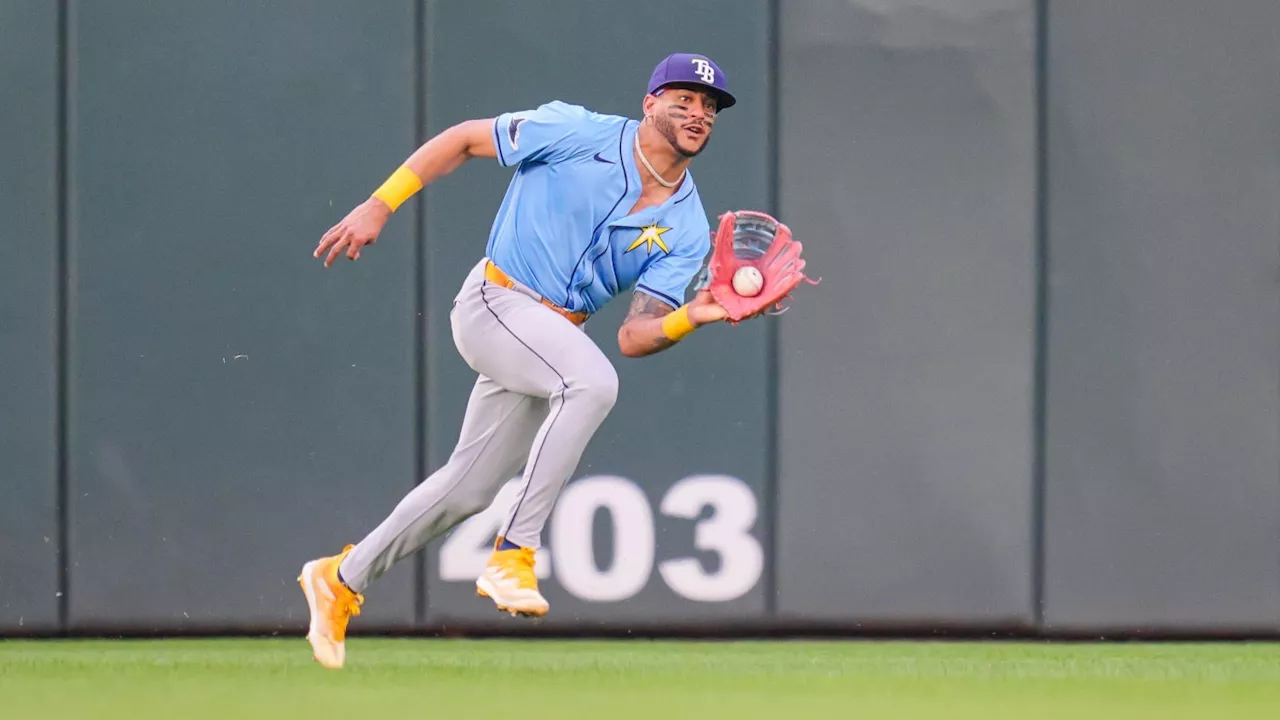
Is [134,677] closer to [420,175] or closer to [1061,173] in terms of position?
[420,175]

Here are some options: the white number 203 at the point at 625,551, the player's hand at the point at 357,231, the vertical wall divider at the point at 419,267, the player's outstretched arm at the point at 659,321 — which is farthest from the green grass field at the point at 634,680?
the player's hand at the point at 357,231

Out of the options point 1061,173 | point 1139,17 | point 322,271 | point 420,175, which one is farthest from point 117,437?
point 1139,17

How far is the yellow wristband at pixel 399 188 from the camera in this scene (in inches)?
166

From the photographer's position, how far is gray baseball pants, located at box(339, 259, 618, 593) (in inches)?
168

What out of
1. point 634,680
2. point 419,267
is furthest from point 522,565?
point 419,267

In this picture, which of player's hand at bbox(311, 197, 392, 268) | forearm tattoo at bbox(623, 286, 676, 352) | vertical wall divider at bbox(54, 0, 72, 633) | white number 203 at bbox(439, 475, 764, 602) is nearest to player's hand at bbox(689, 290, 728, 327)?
forearm tattoo at bbox(623, 286, 676, 352)

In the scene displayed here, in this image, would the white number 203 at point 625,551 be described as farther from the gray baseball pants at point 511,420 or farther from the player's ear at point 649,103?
the player's ear at point 649,103

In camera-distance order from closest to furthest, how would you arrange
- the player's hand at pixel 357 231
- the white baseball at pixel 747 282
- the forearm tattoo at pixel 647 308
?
the player's hand at pixel 357 231 → the white baseball at pixel 747 282 → the forearm tattoo at pixel 647 308

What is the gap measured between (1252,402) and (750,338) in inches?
59.4

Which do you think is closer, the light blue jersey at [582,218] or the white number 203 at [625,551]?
the light blue jersey at [582,218]

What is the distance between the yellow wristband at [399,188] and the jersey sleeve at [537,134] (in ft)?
0.71

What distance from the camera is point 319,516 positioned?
18.3 feet

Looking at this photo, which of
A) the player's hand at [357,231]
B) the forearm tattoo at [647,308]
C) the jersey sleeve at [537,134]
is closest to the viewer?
the player's hand at [357,231]

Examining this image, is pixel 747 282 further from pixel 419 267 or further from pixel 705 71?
pixel 419 267
